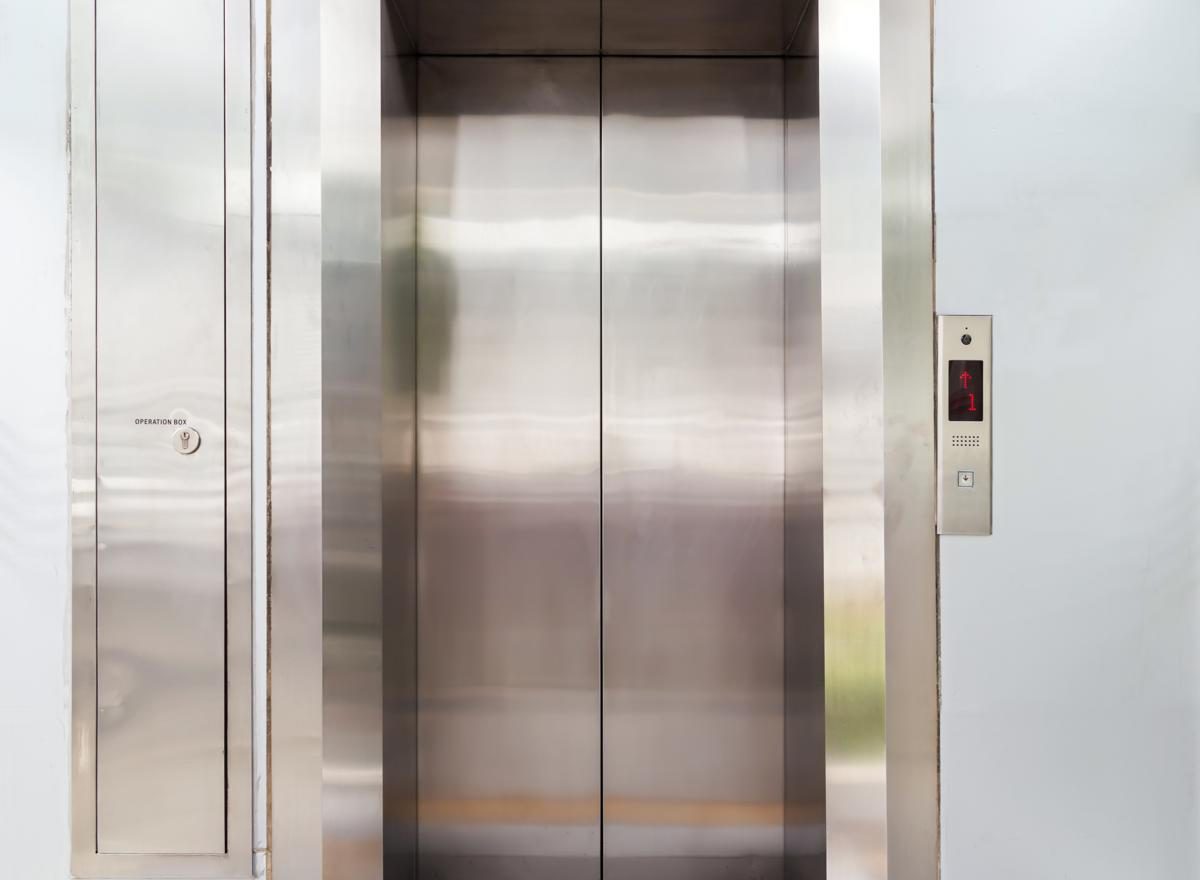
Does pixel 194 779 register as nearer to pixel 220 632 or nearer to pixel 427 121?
pixel 220 632

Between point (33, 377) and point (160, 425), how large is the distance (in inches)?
11.0

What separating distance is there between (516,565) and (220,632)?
0.70 metres

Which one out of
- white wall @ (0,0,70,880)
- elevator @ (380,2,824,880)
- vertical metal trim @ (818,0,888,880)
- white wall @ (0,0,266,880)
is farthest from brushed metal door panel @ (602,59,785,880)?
white wall @ (0,0,70,880)

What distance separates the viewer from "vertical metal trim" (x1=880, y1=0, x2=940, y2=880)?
1.51 metres

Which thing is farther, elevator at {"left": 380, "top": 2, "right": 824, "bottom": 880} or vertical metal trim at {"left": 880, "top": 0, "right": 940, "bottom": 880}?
elevator at {"left": 380, "top": 2, "right": 824, "bottom": 880}

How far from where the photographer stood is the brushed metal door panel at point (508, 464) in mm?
1946

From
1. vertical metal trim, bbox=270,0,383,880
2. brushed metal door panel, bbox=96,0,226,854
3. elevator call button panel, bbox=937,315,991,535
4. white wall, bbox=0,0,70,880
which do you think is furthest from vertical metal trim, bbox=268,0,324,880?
elevator call button panel, bbox=937,315,991,535

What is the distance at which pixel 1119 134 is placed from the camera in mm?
1537

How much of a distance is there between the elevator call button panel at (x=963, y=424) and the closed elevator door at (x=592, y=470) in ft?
1.62

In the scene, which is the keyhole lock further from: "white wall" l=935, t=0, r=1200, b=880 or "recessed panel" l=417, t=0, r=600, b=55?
"white wall" l=935, t=0, r=1200, b=880

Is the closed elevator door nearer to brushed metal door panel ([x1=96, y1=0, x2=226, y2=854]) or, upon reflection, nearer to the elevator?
the elevator

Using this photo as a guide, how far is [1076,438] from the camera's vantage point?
153cm

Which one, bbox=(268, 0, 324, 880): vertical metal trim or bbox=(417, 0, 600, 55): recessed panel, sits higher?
bbox=(417, 0, 600, 55): recessed panel

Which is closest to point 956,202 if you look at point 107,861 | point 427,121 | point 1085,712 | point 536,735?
point 1085,712
